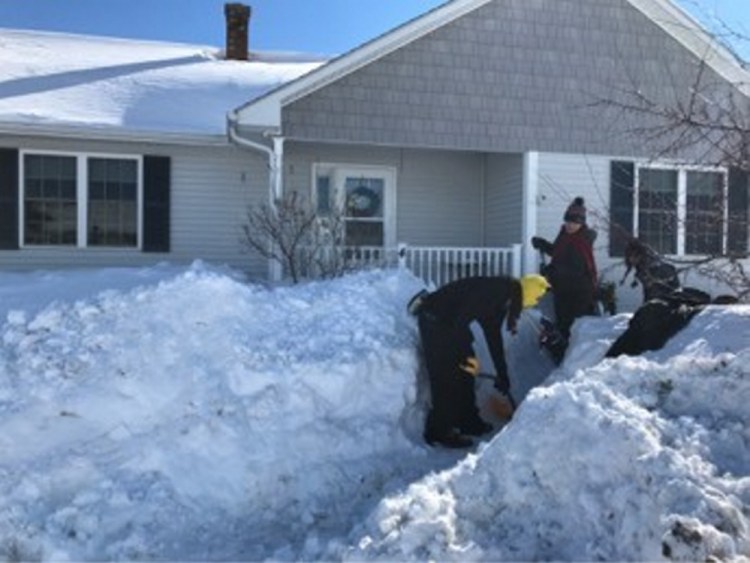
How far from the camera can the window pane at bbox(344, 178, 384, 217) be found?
14.0 metres

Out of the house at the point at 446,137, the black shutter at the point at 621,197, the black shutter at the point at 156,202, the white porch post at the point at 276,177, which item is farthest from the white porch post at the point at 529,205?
the black shutter at the point at 156,202

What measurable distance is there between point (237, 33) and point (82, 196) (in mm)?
6753

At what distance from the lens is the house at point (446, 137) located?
40.8 feet

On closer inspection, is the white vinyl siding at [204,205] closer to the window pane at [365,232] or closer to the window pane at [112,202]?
the window pane at [112,202]

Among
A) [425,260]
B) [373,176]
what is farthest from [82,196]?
[425,260]

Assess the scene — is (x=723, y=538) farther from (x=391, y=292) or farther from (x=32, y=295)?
(x=32, y=295)

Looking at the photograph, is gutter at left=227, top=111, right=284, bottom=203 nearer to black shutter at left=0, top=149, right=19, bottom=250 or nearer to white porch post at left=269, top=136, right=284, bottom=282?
white porch post at left=269, top=136, right=284, bottom=282

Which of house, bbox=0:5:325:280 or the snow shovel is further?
house, bbox=0:5:325:280

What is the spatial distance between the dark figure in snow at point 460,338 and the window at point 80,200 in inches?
248

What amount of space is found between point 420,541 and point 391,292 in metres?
4.69

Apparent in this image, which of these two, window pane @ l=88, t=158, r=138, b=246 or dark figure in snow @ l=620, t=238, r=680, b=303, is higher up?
window pane @ l=88, t=158, r=138, b=246

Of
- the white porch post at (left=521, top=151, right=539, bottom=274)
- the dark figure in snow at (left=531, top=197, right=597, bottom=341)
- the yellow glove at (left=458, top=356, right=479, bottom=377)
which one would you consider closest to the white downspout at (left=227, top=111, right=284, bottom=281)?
the white porch post at (left=521, top=151, right=539, bottom=274)

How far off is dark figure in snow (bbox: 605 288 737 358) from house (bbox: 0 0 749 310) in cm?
481

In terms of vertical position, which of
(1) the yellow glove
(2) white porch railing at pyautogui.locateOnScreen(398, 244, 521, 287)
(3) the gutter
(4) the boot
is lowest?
(4) the boot
